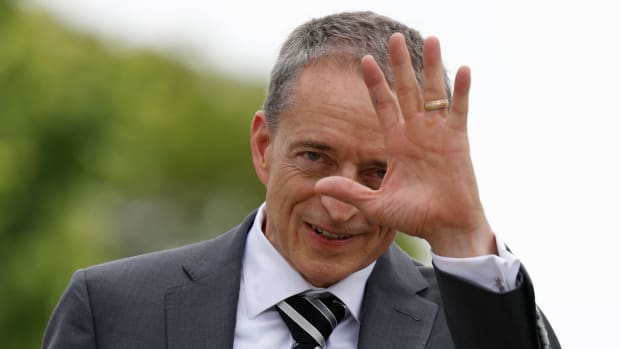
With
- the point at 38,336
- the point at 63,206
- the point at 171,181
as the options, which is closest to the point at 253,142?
the point at 38,336

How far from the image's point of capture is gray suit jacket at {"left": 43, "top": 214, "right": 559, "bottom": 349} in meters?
4.85

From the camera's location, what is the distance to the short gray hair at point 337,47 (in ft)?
16.5

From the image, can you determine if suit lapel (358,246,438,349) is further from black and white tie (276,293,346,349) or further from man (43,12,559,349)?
black and white tie (276,293,346,349)

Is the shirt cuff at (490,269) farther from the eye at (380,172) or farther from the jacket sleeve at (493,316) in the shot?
the eye at (380,172)

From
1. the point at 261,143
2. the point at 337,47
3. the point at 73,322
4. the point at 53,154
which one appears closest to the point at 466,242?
the point at 337,47

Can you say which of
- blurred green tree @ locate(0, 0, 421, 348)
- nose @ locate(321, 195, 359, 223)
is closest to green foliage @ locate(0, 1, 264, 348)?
blurred green tree @ locate(0, 0, 421, 348)

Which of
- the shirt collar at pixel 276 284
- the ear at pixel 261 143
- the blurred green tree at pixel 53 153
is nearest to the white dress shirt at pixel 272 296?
the shirt collar at pixel 276 284

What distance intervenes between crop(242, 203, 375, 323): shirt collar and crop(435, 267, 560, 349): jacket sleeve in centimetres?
85

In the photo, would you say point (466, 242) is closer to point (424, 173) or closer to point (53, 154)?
point (424, 173)

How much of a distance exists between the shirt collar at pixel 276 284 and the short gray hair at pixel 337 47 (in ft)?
1.66

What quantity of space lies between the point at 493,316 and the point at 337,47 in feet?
4.55

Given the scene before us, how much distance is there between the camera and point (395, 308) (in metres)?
4.96

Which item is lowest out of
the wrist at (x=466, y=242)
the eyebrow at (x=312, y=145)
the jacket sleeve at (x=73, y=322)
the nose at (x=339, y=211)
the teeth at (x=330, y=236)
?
the jacket sleeve at (x=73, y=322)

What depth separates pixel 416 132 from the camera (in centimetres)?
418
